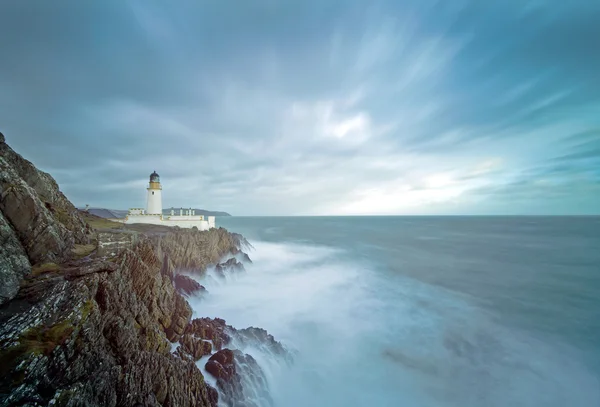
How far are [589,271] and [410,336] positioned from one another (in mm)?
27264

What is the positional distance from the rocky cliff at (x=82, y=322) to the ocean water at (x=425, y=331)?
420 cm

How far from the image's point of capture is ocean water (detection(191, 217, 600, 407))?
36.7 feet

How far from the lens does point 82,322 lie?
512 centimetres

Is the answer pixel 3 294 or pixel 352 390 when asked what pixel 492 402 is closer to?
pixel 352 390

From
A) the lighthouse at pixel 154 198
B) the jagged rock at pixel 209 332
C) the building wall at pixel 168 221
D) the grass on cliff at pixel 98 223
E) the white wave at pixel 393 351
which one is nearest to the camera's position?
the jagged rock at pixel 209 332

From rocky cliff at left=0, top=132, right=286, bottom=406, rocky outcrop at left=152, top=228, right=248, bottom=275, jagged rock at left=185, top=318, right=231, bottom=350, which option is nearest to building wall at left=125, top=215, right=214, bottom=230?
rocky outcrop at left=152, top=228, right=248, bottom=275

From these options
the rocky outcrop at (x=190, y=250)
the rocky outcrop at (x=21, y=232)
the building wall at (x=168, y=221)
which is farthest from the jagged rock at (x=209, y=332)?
the building wall at (x=168, y=221)

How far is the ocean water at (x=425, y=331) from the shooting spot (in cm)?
1118

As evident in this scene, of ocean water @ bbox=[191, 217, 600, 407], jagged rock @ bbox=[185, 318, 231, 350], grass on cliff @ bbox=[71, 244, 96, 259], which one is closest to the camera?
grass on cliff @ bbox=[71, 244, 96, 259]

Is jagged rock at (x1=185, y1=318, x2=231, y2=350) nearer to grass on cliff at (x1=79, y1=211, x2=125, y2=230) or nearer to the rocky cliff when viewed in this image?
the rocky cliff

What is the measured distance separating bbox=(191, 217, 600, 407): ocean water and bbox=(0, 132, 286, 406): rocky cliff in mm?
4198

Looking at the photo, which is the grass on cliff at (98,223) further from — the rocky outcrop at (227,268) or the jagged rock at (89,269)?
the rocky outcrop at (227,268)

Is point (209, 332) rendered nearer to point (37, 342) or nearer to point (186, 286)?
point (186, 286)

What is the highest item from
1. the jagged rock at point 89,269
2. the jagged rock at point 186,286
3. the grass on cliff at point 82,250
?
the grass on cliff at point 82,250
